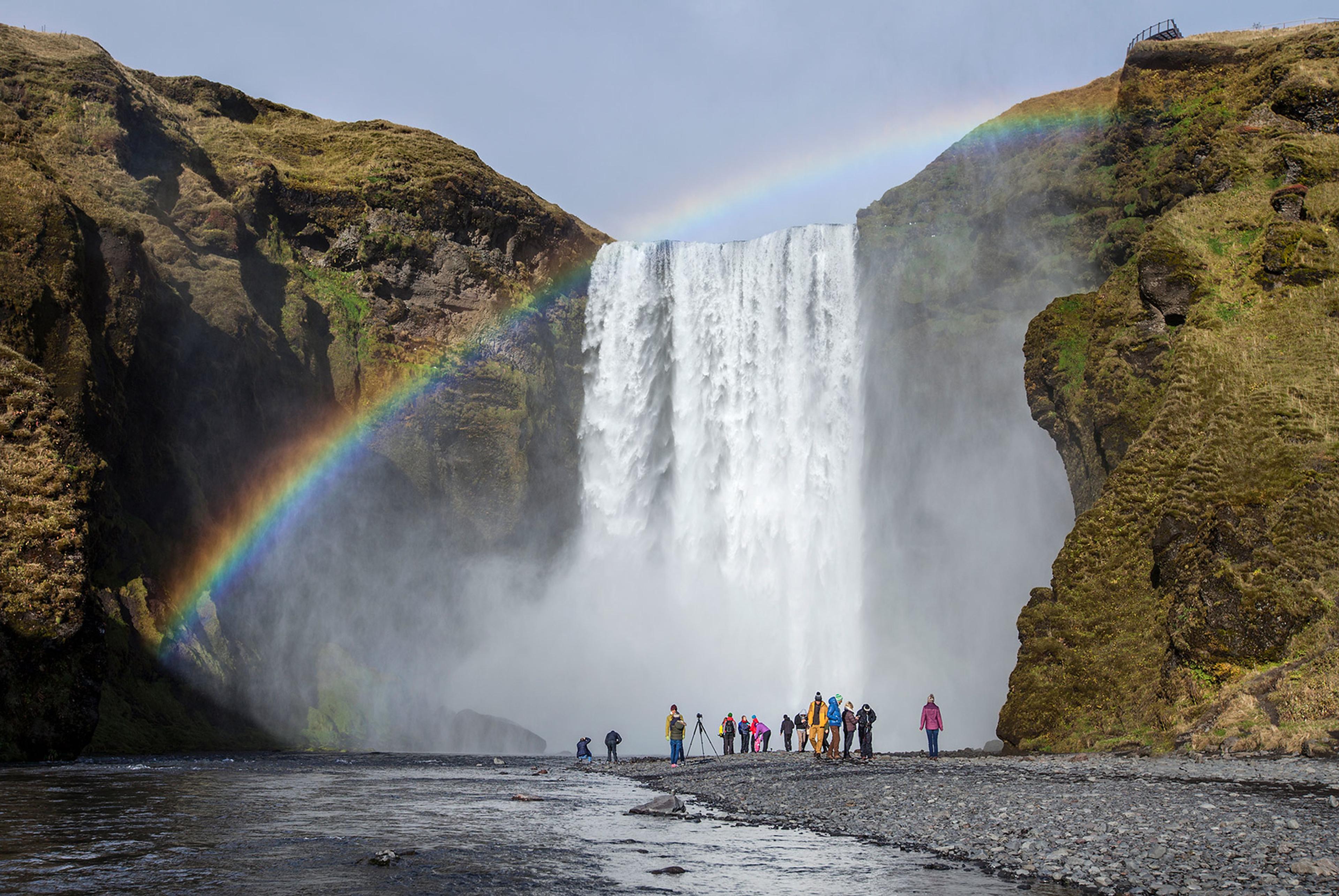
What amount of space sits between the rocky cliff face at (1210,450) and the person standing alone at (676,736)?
32.7ft

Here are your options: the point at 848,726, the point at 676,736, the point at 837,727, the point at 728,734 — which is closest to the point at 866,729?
the point at 848,726

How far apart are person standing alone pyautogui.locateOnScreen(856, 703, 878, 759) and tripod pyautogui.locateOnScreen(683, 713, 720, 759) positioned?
24.8ft

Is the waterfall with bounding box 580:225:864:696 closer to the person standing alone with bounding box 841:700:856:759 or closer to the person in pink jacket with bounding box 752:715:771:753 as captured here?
the person in pink jacket with bounding box 752:715:771:753

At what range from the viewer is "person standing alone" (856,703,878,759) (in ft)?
93.4

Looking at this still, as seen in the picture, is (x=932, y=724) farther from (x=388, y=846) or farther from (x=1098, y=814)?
(x=388, y=846)

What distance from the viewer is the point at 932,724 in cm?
2820

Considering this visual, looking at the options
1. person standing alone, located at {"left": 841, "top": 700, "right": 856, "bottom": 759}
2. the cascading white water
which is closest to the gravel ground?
person standing alone, located at {"left": 841, "top": 700, "right": 856, "bottom": 759}

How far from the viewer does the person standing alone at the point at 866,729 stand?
28453 millimetres

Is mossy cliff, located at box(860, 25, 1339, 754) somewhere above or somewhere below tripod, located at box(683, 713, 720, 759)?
above

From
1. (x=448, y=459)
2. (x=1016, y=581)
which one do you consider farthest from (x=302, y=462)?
(x=1016, y=581)

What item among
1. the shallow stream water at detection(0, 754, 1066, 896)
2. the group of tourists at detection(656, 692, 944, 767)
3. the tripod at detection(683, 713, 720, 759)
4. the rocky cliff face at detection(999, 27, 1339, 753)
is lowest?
the tripod at detection(683, 713, 720, 759)

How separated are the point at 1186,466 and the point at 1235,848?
57.3 ft

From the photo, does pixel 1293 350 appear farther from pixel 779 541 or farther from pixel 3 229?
pixel 3 229

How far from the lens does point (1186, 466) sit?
26.3 metres
